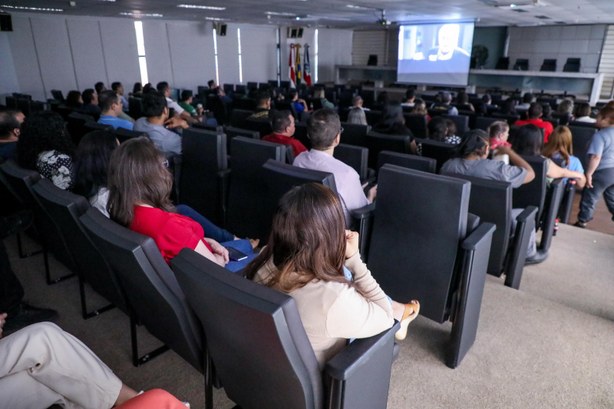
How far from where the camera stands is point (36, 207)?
2.33 meters

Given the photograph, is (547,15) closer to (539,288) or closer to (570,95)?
(570,95)

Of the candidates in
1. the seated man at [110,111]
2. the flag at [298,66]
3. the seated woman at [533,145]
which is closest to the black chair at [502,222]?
the seated woman at [533,145]

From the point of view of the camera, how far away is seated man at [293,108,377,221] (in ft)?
8.11

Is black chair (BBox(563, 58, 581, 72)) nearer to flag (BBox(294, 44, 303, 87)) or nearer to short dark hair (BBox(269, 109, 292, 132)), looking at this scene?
flag (BBox(294, 44, 303, 87))

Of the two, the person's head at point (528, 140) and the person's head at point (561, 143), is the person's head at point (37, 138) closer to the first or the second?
the person's head at point (528, 140)

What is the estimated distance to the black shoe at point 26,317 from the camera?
6.84 feet

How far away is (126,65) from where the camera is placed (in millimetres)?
12008

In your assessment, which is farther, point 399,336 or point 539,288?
point 539,288

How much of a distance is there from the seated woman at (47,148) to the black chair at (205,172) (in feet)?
2.93

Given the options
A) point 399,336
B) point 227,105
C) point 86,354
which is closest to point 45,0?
point 227,105

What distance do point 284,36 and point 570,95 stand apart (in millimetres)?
10042

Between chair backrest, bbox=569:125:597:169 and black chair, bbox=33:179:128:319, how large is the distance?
519 centimetres

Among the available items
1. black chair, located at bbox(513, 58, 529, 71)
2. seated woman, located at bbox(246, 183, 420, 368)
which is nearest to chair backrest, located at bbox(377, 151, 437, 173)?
seated woman, located at bbox(246, 183, 420, 368)

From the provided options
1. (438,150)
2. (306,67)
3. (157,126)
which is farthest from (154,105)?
(306,67)
